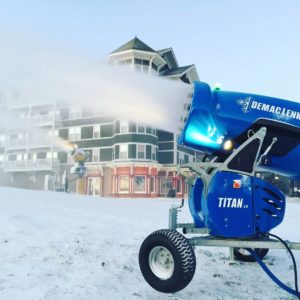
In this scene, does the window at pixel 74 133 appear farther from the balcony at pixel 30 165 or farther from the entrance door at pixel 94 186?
the entrance door at pixel 94 186

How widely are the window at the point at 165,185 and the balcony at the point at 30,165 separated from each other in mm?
15657

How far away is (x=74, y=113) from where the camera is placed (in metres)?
48.2

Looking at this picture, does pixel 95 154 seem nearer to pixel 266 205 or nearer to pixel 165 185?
pixel 165 185

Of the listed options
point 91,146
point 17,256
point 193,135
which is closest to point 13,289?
point 17,256

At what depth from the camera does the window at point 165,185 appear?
42.9m

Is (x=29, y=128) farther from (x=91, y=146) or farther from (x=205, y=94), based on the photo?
(x=205, y=94)

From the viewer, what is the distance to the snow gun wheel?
411 centimetres

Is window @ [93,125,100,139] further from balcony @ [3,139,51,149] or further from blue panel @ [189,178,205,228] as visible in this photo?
blue panel @ [189,178,205,228]

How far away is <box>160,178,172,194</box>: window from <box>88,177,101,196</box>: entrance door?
24.5ft

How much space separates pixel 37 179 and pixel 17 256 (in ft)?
162

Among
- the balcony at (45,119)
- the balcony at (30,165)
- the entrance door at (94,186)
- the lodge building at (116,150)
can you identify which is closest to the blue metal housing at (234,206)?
the lodge building at (116,150)

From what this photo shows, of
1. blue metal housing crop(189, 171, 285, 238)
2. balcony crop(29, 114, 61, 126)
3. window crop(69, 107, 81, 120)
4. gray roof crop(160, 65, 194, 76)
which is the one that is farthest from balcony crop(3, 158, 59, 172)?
blue metal housing crop(189, 171, 285, 238)

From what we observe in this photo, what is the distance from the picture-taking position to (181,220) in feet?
35.4

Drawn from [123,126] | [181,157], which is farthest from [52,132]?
[181,157]
